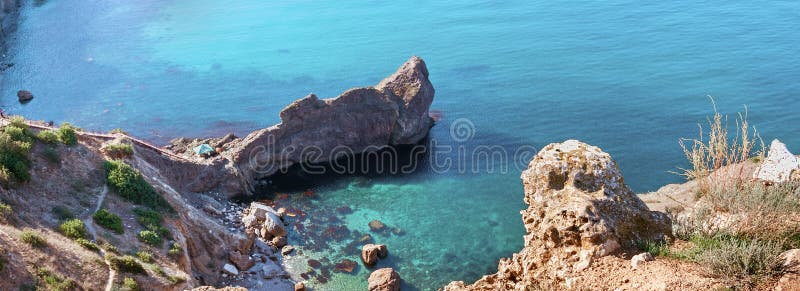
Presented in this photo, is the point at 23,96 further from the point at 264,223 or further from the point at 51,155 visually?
the point at 264,223

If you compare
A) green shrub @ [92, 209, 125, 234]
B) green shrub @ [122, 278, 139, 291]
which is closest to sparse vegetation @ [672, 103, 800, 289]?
green shrub @ [122, 278, 139, 291]

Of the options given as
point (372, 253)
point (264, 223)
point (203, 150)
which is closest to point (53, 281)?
point (264, 223)

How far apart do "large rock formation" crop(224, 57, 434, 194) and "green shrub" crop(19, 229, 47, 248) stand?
16601 mm

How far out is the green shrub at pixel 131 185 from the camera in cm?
2722

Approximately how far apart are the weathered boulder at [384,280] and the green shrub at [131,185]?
1016 centimetres

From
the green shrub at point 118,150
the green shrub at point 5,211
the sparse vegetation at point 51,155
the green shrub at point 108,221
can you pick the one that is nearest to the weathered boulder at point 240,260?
the green shrub at point 108,221

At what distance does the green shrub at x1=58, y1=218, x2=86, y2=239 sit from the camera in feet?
75.4

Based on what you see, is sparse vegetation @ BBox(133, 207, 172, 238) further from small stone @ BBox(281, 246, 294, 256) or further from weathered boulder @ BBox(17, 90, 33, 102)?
weathered boulder @ BBox(17, 90, 33, 102)

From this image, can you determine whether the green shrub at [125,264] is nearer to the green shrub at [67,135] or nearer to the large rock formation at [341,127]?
the green shrub at [67,135]

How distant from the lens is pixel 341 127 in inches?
1661

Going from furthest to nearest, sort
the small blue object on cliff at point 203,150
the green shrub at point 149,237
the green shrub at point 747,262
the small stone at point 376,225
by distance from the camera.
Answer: the small blue object on cliff at point 203,150 → the small stone at point 376,225 → the green shrub at point 149,237 → the green shrub at point 747,262

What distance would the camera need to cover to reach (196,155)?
38938 mm

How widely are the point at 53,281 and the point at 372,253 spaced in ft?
47.5

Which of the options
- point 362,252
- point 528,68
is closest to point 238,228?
point 362,252
